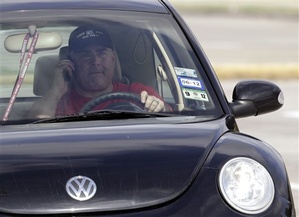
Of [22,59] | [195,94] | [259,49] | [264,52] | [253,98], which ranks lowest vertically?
[259,49]

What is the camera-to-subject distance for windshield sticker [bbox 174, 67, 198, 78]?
18.2 feet

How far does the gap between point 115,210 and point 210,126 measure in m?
0.90

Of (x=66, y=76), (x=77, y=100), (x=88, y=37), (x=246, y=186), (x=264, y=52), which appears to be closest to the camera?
(x=246, y=186)

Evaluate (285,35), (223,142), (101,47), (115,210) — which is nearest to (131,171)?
(115,210)

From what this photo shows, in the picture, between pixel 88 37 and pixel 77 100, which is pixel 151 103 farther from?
pixel 88 37

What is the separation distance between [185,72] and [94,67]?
48 centimetres

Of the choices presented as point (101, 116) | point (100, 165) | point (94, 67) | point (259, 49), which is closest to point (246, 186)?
point (100, 165)

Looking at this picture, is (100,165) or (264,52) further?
(264,52)

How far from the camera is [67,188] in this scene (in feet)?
14.0

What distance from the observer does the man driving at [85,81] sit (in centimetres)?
528

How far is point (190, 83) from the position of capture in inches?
217

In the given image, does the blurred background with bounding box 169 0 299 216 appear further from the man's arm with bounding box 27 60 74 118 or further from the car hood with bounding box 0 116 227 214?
the car hood with bounding box 0 116 227 214

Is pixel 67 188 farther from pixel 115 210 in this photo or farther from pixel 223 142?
pixel 223 142

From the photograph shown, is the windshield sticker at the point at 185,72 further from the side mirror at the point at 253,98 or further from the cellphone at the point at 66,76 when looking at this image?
the cellphone at the point at 66,76
